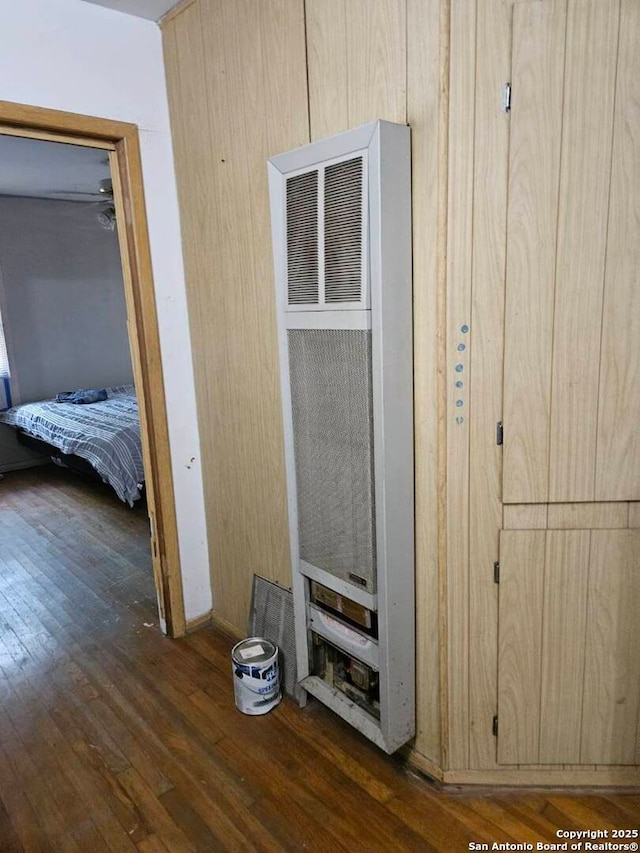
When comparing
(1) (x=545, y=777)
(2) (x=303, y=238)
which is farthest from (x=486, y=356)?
(1) (x=545, y=777)

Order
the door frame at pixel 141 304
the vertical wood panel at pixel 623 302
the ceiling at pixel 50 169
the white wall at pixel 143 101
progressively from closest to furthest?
the vertical wood panel at pixel 623 302 < the white wall at pixel 143 101 < the door frame at pixel 141 304 < the ceiling at pixel 50 169

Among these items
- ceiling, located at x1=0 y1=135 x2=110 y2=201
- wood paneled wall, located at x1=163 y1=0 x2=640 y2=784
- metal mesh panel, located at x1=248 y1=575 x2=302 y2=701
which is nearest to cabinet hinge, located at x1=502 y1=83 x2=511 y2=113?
wood paneled wall, located at x1=163 y1=0 x2=640 y2=784

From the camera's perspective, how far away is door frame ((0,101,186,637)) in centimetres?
220

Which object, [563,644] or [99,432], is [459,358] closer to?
[563,644]

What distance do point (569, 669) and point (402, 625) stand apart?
486mm

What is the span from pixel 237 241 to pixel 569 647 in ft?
5.79

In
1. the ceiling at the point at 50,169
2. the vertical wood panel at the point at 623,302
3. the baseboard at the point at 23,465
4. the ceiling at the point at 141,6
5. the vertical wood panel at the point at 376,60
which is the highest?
the ceiling at the point at 141,6

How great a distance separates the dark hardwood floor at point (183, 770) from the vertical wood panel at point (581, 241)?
0.97 m

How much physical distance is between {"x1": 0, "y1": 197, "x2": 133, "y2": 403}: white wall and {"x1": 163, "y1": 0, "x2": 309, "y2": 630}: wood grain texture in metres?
4.00

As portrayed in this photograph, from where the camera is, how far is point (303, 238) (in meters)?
1.67

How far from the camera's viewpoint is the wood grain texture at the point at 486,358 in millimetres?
1439

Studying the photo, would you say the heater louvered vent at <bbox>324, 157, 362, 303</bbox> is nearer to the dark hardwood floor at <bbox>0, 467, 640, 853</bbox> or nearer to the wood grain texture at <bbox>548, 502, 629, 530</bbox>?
the wood grain texture at <bbox>548, 502, 629, 530</bbox>

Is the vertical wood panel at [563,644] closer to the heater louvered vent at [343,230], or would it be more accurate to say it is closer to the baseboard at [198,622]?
the heater louvered vent at [343,230]

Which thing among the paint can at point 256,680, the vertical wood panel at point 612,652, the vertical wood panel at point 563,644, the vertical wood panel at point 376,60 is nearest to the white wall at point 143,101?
the paint can at point 256,680
